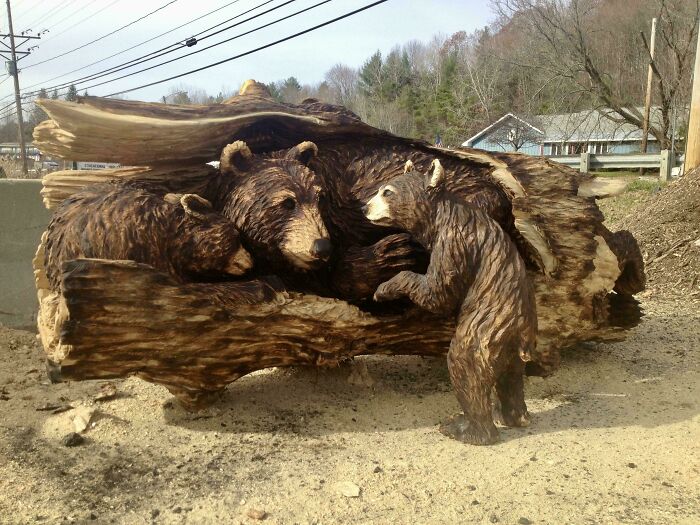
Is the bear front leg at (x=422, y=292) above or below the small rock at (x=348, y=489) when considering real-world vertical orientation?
above

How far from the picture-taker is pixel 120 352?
2.57 meters

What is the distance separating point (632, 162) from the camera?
16.4 meters

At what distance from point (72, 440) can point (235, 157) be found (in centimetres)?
169

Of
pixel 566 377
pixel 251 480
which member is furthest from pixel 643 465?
pixel 251 480

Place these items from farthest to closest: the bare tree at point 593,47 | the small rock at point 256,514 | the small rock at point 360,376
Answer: the bare tree at point 593,47, the small rock at point 360,376, the small rock at point 256,514

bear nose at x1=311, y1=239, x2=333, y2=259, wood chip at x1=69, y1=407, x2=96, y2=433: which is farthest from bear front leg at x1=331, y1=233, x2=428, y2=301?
wood chip at x1=69, y1=407, x2=96, y2=433

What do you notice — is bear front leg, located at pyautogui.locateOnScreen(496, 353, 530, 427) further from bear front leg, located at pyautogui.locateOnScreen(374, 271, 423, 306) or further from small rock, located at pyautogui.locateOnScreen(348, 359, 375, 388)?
small rock, located at pyautogui.locateOnScreen(348, 359, 375, 388)

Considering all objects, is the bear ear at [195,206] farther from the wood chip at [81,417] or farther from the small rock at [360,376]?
the small rock at [360,376]

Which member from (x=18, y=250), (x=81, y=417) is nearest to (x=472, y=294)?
(x=81, y=417)

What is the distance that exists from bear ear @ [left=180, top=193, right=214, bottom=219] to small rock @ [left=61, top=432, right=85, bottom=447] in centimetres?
126

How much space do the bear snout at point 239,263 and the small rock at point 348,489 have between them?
120 centimetres

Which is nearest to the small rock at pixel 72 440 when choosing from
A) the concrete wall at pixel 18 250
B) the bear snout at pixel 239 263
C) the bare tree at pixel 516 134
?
the bear snout at pixel 239 263

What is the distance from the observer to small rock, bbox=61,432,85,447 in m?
2.76

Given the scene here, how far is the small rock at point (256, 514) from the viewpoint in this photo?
2.11 m
